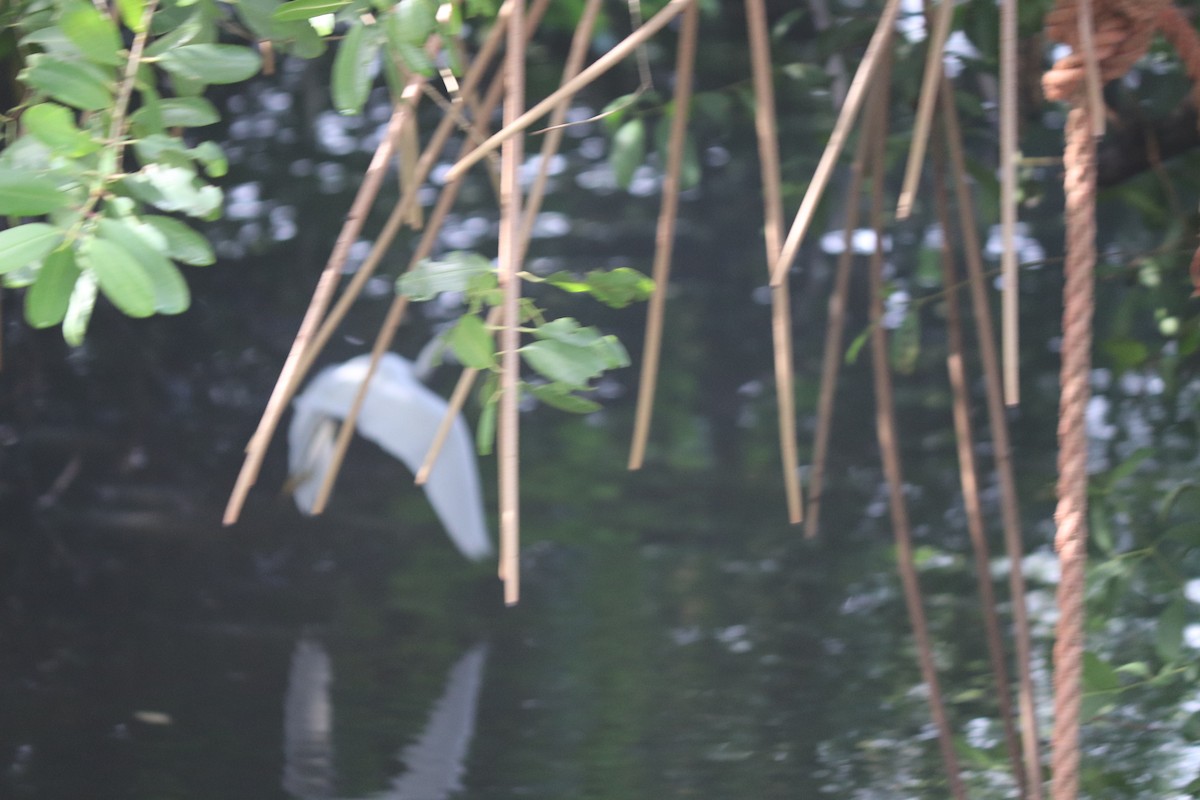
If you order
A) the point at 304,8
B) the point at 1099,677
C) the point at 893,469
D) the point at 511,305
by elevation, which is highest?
the point at 304,8

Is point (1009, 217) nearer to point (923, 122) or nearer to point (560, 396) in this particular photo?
point (923, 122)

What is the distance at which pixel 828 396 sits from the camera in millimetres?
989

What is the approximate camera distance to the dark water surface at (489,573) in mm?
1378

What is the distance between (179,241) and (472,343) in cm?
17

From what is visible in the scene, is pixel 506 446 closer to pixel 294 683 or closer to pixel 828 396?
pixel 828 396

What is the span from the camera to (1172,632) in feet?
3.29

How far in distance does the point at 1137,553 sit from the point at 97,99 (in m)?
0.85

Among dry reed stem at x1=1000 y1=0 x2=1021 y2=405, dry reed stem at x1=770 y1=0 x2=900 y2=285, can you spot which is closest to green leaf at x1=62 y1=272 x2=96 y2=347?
dry reed stem at x1=770 y1=0 x2=900 y2=285

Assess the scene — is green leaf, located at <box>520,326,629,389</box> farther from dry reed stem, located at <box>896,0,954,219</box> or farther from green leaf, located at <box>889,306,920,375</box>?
green leaf, located at <box>889,306,920,375</box>

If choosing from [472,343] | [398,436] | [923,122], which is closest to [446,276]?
[472,343]

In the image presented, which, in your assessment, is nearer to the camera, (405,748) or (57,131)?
(57,131)

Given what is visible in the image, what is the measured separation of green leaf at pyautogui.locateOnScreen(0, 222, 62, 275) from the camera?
1.94 feet

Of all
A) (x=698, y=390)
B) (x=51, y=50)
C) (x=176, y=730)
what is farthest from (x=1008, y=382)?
(x=698, y=390)

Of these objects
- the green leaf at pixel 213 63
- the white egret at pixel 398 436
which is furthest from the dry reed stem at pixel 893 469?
the white egret at pixel 398 436
